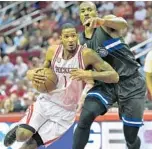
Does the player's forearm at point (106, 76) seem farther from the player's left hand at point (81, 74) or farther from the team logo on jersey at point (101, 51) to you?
the team logo on jersey at point (101, 51)

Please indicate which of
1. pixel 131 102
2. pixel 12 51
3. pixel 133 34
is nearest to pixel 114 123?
pixel 131 102

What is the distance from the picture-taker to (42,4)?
1395 cm

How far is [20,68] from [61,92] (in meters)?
6.12

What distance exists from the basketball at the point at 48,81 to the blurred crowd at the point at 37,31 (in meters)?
4.39

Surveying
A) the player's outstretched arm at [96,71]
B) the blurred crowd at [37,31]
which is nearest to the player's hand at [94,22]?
the player's outstretched arm at [96,71]

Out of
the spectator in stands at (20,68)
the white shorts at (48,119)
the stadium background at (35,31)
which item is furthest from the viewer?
the spectator in stands at (20,68)

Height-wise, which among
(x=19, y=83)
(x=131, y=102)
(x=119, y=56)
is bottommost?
(x=19, y=83)

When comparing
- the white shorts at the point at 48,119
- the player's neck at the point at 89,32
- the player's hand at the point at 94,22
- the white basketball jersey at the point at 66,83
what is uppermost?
the player's hand at the point at 94,22

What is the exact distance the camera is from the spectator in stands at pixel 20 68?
38.7ft

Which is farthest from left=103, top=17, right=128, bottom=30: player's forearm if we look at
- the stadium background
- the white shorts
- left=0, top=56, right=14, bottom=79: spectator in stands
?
left=0, top=56, right=14, bottom=79: spectator in stands

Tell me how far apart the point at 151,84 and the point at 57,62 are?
972 mm

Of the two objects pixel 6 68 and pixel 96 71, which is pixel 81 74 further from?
pixel 6 68

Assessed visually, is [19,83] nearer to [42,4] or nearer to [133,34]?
[133,34]

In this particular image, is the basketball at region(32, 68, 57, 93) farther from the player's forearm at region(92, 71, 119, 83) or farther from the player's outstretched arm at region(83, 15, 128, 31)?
the player's outstretched arm at region(83, 15, 128, 31)
